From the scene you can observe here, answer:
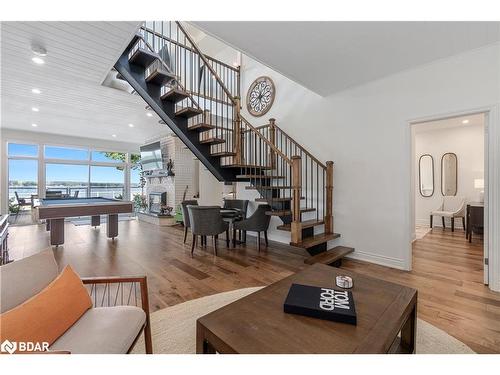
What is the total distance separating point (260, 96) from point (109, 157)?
671 centimetres

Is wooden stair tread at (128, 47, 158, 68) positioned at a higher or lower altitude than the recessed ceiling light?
higher

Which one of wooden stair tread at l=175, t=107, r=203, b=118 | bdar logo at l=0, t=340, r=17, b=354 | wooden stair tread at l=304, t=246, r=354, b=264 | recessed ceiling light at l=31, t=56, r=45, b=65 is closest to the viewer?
bdar logo at l=0, t=340, r=17, b=354

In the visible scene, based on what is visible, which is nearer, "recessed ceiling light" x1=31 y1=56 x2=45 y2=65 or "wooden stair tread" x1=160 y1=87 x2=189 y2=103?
"recessed ceiling light" x1=31 y1=56 x2=45 y2=65

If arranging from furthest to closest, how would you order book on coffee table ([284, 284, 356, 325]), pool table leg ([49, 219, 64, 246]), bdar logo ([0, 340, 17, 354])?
pool table leg ([49, 219, 64, 246]), book on coffee table ([284, 284, 356, 325]), bdar logo ([0, 340, 17, 354])

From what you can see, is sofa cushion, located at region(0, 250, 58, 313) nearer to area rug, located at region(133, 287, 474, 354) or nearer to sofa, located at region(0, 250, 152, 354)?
sofa, located at region(0, 250, 152, 354)

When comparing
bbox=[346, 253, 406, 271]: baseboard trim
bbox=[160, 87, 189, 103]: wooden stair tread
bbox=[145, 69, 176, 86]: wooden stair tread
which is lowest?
bbox=[346, 253, 406, 271]: baseboard trim

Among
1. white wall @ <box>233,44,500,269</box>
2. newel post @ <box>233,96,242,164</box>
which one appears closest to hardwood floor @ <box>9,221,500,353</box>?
white wall @ <box>233,44,500,269</box>

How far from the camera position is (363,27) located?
227 cm

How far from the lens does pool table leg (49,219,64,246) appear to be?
4.22 meters

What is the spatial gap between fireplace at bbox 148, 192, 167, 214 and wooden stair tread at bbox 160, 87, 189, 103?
14.2ft

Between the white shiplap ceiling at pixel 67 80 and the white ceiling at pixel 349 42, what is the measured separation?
1.25 meters

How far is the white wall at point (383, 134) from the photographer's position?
2.72m

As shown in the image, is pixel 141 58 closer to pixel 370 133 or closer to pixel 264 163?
pixel 264 163

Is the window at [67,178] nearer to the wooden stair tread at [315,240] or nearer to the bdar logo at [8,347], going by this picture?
the wooden stair tread at [315,240]
